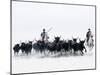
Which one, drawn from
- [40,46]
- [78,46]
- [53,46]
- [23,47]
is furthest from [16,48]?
[78,46]

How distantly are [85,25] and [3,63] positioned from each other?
1018mm

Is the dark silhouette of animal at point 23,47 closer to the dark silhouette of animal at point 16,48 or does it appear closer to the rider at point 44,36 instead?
the dark silhouette of animal at point 16,48

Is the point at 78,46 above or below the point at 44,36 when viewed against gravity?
below

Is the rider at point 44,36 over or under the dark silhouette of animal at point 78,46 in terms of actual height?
over

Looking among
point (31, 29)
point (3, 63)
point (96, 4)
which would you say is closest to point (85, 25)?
point (96, 4)

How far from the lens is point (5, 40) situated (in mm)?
2016

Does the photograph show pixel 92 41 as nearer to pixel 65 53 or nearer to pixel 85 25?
pixel 85 25

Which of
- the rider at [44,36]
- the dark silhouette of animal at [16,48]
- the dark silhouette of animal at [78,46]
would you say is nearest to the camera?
the dark silhouette of animal at [16,48]

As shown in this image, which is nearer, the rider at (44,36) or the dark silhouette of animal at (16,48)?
the dark silhouette of animal at (16,48)

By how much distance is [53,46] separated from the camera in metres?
2.18

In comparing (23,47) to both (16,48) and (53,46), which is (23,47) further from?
(53,46)

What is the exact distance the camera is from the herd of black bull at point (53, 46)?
2.08 metres

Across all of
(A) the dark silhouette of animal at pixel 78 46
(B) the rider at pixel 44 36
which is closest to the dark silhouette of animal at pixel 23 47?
(B) the rider at pixel 44 36

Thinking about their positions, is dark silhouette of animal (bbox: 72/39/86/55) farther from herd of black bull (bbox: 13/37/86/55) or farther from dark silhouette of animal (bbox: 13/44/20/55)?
dark silhouette of animal (bbox: 13/44/20/55)
